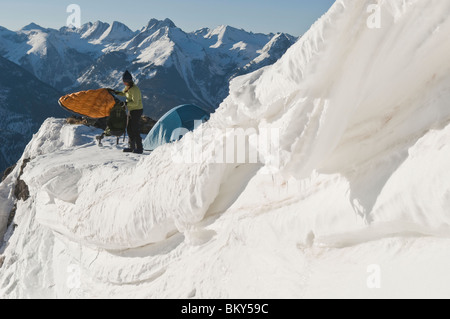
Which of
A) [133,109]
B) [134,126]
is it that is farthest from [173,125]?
[133,109]

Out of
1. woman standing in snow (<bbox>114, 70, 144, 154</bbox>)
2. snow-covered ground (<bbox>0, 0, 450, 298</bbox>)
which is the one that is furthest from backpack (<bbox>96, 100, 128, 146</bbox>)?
snow-covered ground (<bbox>0, 0, 450, 298</bbox>)

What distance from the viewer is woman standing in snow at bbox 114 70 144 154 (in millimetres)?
8594

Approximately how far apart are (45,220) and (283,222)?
5.23 m

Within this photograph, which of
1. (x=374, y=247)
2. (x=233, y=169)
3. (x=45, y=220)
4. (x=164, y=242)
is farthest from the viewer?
(x=45, y=220)

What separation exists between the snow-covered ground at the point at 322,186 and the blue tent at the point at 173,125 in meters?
7.49

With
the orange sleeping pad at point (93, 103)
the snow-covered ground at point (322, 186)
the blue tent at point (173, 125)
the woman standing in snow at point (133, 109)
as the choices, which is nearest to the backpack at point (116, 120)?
the orange sleeping pad at point (93, 103)

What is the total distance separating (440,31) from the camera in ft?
7.16

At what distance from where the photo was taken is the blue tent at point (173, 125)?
41.5 feet

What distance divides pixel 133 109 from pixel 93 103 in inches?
77.0

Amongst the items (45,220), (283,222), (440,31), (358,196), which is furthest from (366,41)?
(45,220)

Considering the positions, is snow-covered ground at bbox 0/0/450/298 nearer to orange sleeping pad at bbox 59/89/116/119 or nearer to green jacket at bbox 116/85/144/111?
green jacket at bbox 116/85/144/111

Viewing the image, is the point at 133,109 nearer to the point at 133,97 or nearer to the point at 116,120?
the point at 133,97

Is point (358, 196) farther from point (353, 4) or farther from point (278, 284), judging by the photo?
point (353, 4)
